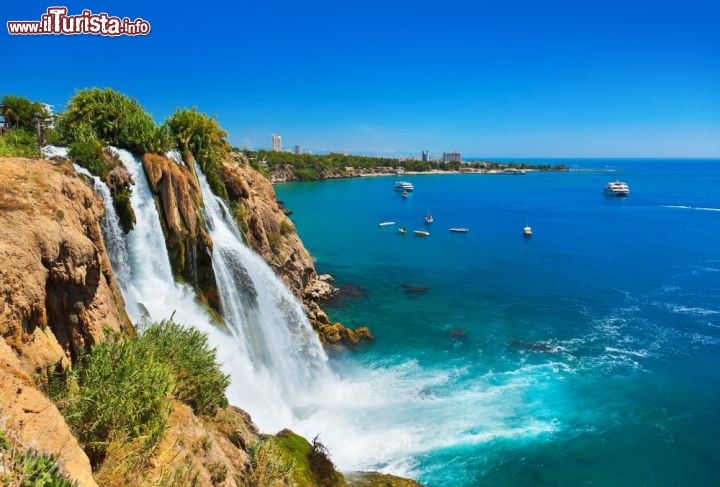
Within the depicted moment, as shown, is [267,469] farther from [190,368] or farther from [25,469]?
[25,469]

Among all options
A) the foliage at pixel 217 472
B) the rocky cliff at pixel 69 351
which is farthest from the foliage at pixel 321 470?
the foliage at pixel 217 472

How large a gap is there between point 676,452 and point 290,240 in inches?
1041

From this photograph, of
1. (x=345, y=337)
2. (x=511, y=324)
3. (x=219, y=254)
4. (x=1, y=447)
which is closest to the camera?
(x=1, y=447)

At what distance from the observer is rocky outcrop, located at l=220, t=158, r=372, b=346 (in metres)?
30.1

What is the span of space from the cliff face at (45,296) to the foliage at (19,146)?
238 centimetres

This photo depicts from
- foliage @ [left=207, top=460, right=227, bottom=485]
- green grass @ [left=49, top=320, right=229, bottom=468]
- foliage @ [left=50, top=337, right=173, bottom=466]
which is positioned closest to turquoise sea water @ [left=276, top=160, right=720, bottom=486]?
green grass @ [left=49, top=320, right=229, bottom=468]

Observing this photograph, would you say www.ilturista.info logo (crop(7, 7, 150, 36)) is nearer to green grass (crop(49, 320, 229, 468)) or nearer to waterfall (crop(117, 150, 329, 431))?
waterfall (crop(117, 150, 329, 431))

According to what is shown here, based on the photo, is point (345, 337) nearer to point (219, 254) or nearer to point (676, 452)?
point (219, 254)

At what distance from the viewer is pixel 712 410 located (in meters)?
23.5

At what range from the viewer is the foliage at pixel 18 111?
98.3 ft

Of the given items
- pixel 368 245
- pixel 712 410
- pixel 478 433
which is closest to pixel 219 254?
pixel 478 433

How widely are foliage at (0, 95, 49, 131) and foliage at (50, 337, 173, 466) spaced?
27.3 meters

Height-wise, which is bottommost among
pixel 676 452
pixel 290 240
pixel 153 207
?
pixel 676 452

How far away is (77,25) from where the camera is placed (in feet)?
62.5
